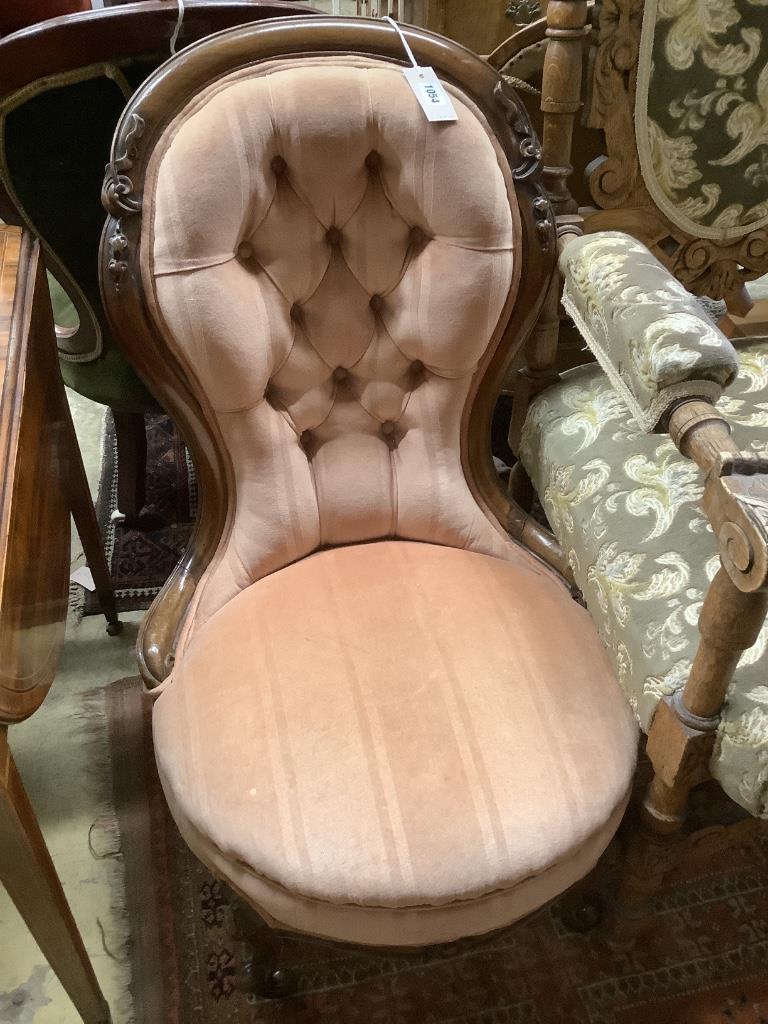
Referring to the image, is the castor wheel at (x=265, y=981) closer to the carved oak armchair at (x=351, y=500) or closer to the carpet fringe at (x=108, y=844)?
the carpet fringe at (x=108, y=844)

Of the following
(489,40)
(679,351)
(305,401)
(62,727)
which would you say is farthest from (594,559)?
(489,40)

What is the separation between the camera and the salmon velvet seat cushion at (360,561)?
0.68 metres

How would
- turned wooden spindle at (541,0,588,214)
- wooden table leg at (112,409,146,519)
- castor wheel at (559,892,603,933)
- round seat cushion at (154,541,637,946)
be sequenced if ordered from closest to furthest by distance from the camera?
round seat cushion at (154,541,637,946), turned wooden spindle at (541,0,588,214), castor wheel at (559,892,603,933), wooden table leg at (112,409,146,519)

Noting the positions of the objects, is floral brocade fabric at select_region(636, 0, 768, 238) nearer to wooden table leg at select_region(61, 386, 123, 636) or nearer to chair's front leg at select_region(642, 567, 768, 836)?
chair's front leg at select_region(642, 567, 768, 836)

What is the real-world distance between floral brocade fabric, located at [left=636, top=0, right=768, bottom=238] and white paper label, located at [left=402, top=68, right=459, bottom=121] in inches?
11.7

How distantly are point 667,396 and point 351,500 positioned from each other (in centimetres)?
35

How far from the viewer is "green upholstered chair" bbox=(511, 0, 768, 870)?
68 cm

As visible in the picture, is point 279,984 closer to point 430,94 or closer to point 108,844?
point 108,844

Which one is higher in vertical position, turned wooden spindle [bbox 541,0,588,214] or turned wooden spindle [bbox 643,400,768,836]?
turned wooden spindle [bbox 541,0,588,214]

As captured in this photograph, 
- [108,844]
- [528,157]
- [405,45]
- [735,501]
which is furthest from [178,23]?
[108,844]

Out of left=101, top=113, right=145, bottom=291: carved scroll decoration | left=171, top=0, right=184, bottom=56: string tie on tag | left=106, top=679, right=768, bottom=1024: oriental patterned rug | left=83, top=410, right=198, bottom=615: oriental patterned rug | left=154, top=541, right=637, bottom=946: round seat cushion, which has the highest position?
left=171, top=0, right=184, bottom=56: string tie on tag

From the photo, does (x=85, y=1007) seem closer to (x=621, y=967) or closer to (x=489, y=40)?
(x=621, y=967)

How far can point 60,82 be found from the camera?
2.99 ft

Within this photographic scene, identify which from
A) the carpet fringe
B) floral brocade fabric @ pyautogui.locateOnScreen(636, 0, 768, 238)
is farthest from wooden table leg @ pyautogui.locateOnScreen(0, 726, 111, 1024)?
floral brocade fabric @ pyautogui.locateOnScreen(636, 0, 768, 238)
